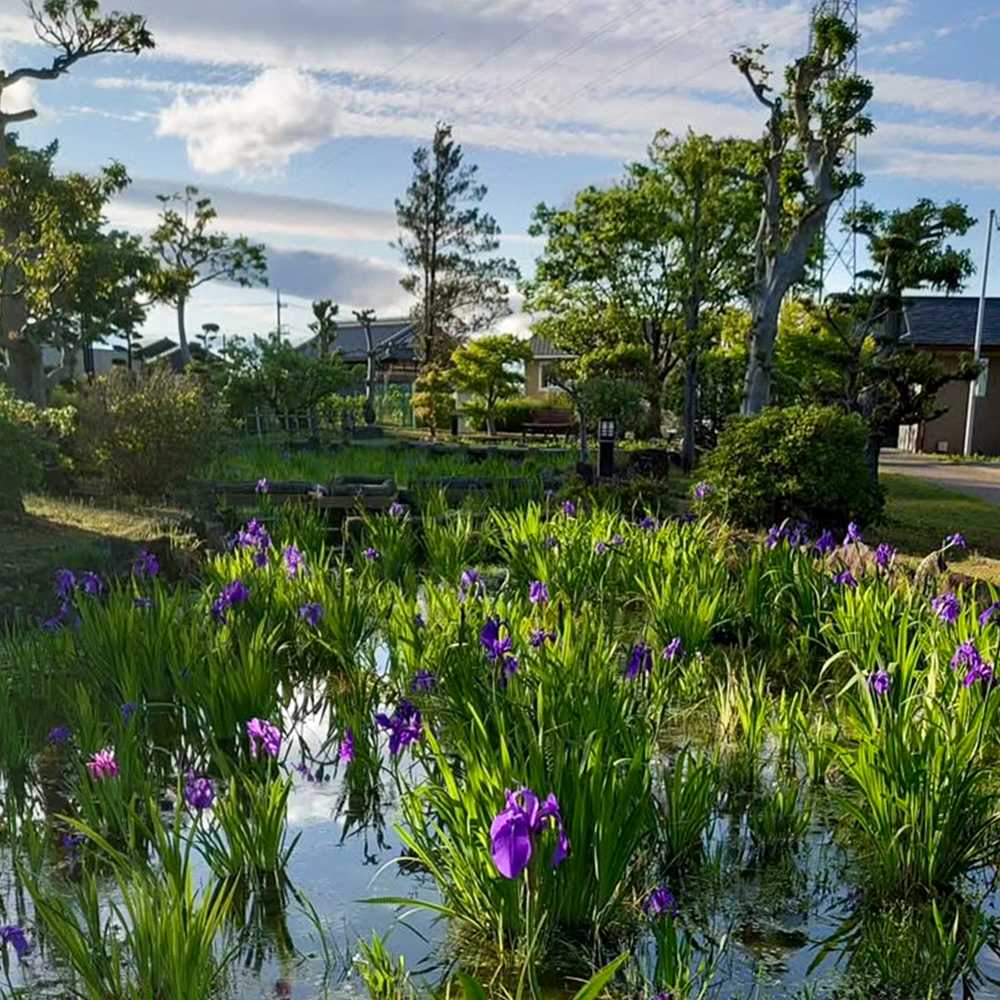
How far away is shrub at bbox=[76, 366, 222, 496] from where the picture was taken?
8.66 m

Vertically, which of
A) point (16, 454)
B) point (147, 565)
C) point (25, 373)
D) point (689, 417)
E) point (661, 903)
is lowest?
point (661, 903)

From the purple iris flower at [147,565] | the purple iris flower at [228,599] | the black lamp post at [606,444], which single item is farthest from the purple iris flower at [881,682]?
the black lamp post at [606,444]

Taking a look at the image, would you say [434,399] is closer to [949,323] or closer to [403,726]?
[949,323]

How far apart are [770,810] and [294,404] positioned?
1648cm

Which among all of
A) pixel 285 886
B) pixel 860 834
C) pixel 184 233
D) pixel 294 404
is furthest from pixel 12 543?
pixel 184 233

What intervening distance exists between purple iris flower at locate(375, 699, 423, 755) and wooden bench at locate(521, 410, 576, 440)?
19.3m

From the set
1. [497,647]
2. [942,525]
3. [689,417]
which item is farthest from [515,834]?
[689,417]

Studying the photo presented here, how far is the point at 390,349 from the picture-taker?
39.7 meters

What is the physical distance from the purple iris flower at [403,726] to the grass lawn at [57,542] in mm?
2880

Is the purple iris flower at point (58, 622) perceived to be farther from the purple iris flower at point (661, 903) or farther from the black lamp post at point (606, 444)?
the black lamp post at point (606, 444)

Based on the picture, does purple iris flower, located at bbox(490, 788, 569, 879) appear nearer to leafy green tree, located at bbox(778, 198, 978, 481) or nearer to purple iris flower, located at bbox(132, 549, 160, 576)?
purple iris flower, located at bbox(132, 549, 160, 576)

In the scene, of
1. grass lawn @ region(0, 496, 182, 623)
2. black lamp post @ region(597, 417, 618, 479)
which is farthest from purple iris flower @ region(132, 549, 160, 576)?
black lamp post @ region(597, 417, 618, 479)

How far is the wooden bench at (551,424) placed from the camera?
23.8 m

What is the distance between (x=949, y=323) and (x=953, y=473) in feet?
28.8
